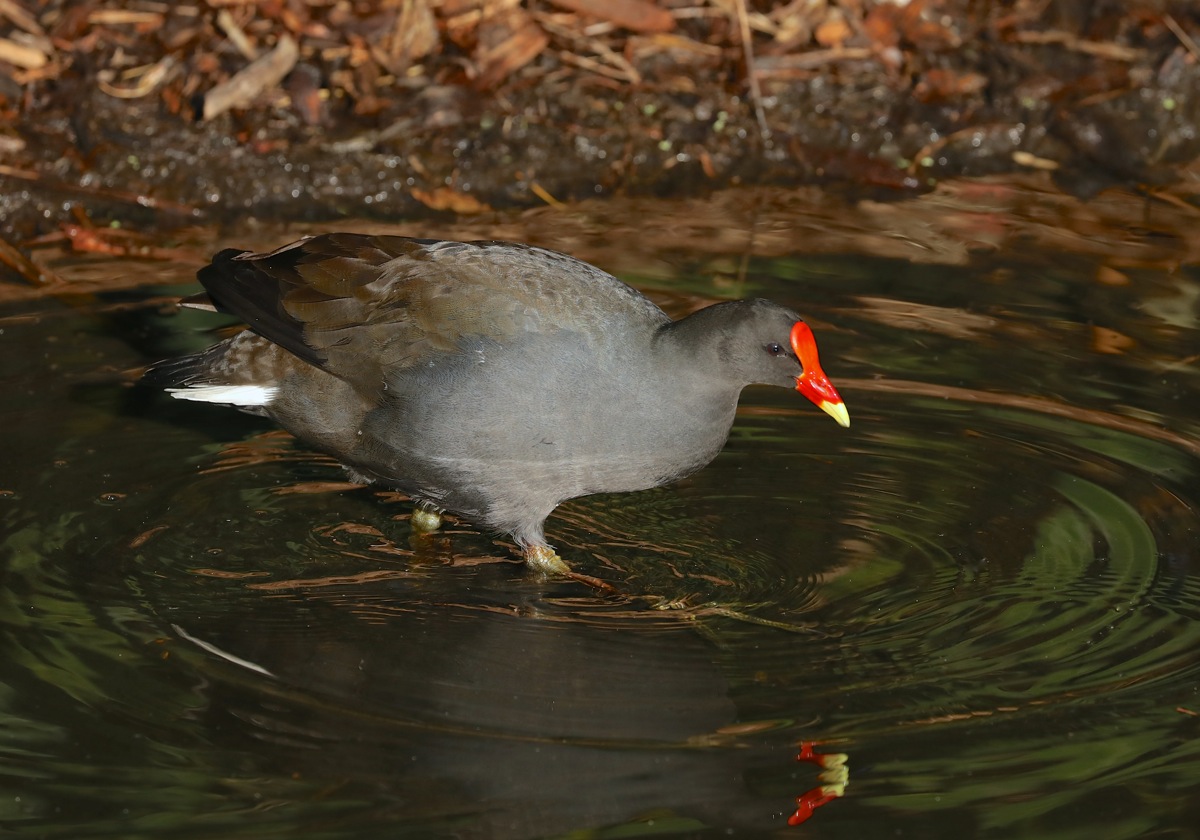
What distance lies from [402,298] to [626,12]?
3868 millimetres

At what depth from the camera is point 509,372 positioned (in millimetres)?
4473

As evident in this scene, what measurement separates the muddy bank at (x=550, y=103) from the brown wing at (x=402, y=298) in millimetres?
2326

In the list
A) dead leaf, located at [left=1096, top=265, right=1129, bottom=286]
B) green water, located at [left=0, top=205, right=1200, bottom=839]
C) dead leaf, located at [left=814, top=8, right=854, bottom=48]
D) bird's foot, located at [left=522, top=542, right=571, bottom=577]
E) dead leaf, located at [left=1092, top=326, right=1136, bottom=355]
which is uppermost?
dead leaf, located at [left=814, top=8, right=854, bottom=48]

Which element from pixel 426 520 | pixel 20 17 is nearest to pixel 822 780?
pixel 426 520

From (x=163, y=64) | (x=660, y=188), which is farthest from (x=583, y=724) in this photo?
(x=163, y=64)

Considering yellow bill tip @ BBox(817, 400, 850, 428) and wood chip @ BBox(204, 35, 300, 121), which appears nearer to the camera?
yellow bill tip @ BBox(817, 400, 850, 428)

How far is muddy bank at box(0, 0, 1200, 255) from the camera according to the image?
732cm

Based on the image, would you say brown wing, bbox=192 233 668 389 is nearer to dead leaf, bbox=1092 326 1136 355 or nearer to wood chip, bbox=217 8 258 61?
dead leaf, bbox=1092 326 1136 355

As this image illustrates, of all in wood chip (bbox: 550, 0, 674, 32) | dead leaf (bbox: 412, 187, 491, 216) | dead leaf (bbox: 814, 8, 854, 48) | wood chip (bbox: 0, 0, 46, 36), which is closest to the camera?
dead leaf (bbox: 412, 187, 491, 216)

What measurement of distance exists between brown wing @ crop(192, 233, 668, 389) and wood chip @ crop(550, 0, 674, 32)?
136 inches

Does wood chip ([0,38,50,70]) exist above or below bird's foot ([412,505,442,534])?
above

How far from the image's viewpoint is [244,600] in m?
4.38

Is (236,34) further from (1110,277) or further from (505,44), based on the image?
(1110,277)

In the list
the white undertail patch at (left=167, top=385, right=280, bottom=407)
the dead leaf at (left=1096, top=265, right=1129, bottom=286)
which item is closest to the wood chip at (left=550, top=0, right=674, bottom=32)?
the dead leaf at (left=1096, top=265, right=1129, bottom=286)
